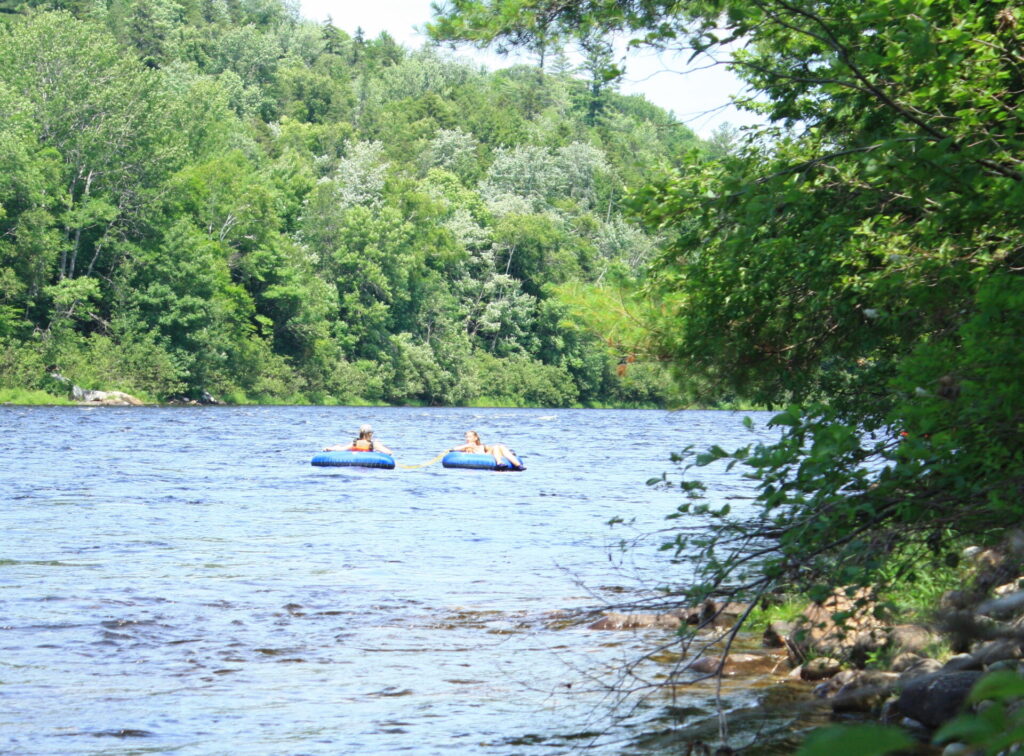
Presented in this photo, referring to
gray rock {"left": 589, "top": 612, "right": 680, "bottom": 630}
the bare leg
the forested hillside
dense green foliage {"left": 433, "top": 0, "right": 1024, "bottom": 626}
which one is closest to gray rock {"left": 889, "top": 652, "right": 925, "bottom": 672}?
dense green foliage {"left": 433, "top": 0, "right": 1024, "bottom": 626}

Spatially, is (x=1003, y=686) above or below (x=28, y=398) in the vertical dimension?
above

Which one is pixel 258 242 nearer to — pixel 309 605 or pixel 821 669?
pixel 309 605

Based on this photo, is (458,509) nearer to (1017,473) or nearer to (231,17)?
(1017,473)

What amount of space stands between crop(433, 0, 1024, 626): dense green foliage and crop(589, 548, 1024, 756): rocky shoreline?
246 mm

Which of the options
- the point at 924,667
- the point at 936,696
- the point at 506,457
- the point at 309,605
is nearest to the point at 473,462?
the point at 506,457

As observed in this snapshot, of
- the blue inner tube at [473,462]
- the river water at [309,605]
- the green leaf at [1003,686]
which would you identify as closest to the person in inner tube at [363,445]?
the river water at [309,605]

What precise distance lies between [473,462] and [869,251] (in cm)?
1852

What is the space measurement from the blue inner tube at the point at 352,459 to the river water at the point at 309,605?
0.28 m

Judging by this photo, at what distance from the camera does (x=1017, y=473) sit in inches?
168

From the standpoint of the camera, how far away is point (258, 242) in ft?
191

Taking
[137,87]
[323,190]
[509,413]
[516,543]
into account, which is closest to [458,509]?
[516,543]

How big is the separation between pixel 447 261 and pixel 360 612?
190ft

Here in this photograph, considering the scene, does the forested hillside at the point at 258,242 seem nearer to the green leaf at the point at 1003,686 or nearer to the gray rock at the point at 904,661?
the gray rock at the point at 904,661

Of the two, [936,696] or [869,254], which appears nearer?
[936,696]
